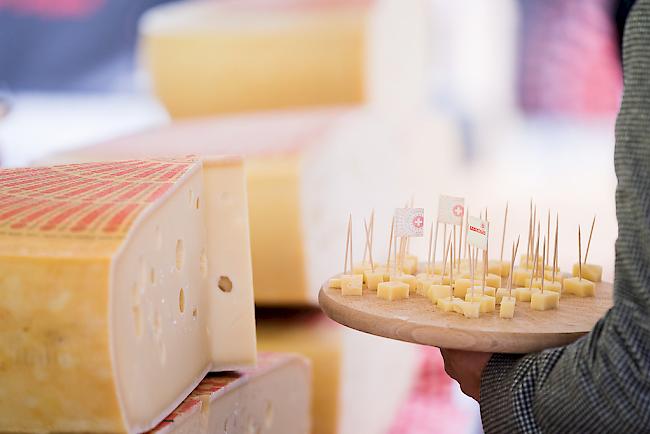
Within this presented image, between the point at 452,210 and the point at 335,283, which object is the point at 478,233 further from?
the point at 335,283

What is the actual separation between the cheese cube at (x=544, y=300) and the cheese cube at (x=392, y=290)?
0.58 ft

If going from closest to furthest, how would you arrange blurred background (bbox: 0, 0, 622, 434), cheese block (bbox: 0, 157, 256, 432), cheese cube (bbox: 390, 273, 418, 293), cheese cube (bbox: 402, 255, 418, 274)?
cheese block (bbox: 0, 157, 256, 432), cheese cube (bbox: 390, 273, 418, 293), cheese cube (bbox: 402, 255, 418, 274), blurred background (bbox: 0, 0, 622, 434)

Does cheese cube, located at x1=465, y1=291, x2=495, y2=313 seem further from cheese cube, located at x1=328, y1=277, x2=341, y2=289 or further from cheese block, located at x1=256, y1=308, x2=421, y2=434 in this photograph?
cheese block, located at x1=256, y1=308, x2=421, y2=434

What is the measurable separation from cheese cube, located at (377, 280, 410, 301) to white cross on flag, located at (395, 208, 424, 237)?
12 cm

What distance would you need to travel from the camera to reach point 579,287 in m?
1.32

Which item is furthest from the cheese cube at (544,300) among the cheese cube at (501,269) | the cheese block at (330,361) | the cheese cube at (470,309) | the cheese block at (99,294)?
the cheese block at (330,361)

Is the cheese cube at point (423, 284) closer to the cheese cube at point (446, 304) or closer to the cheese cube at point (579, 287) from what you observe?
the cheese cube at point (446, 304)

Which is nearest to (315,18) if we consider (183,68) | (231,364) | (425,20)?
(183,68)

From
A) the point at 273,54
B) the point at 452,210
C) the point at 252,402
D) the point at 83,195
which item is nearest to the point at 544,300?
the point at 452,210

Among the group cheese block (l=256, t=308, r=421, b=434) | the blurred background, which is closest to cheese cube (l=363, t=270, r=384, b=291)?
the blurred background

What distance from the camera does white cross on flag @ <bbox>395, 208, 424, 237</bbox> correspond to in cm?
138

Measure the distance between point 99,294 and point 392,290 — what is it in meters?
0.44

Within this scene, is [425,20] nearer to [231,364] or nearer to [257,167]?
[257,167]

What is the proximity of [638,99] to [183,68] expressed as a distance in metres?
1.66
